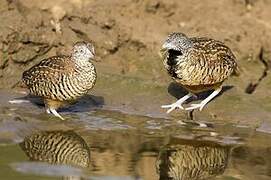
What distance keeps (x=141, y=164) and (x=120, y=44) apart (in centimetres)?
354

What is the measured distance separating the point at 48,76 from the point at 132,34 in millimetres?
2032

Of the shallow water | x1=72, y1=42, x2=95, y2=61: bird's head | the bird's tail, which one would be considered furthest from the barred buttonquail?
the bird's tail

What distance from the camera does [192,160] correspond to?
29.9 feet

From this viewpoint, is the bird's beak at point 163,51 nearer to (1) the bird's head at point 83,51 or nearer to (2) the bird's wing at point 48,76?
(1) the bird's head at point 83,51

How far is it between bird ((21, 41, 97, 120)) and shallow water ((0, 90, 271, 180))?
0.26m

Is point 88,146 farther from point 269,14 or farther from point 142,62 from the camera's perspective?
point 269,14

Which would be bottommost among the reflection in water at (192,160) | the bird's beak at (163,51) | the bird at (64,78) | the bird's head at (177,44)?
the reflection in water at (192,160)

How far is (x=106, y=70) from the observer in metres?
11.8

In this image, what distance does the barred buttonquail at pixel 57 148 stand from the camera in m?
8.84

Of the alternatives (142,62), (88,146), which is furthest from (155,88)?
(88,146)

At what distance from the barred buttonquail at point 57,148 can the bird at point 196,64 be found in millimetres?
1651

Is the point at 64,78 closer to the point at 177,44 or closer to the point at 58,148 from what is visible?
the point at 58,148

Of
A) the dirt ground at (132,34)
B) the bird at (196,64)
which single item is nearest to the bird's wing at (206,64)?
the bird at (196,64)

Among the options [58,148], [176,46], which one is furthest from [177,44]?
[58,148]
